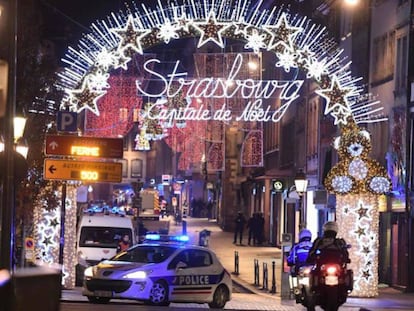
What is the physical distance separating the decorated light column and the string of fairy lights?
3cm

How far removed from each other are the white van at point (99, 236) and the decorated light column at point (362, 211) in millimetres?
7080

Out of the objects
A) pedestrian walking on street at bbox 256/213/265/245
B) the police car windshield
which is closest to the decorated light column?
the police car windshield

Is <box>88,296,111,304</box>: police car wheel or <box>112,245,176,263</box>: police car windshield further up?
<box>112,245,176,263</box>: police car windshield

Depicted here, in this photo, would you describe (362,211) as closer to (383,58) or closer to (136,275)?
(136,275)

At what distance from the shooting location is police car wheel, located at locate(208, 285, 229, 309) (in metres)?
24.0

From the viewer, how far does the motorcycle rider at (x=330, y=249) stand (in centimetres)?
1791

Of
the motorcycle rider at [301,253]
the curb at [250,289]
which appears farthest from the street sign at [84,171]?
the curb at [250,289]

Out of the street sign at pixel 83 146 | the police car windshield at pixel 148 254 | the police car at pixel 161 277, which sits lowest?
the police car at pixel 161 277

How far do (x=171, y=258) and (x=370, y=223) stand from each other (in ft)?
22.0

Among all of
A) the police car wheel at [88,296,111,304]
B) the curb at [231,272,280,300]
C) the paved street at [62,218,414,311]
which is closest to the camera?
the paved street at [62,218,414,311]

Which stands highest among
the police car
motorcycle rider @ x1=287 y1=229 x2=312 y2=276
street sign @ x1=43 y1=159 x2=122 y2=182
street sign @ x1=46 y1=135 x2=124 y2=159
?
street sign @ x1=46 y1=135 x2=124 y2=159

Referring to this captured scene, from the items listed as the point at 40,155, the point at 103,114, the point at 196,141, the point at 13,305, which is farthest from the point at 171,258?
the point at 196,141

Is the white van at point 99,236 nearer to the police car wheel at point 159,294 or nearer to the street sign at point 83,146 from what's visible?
the street sign at point 83,146

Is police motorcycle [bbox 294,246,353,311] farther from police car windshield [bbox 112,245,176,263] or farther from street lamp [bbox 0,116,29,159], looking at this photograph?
street lamp [bbox 0,116,29,159]
